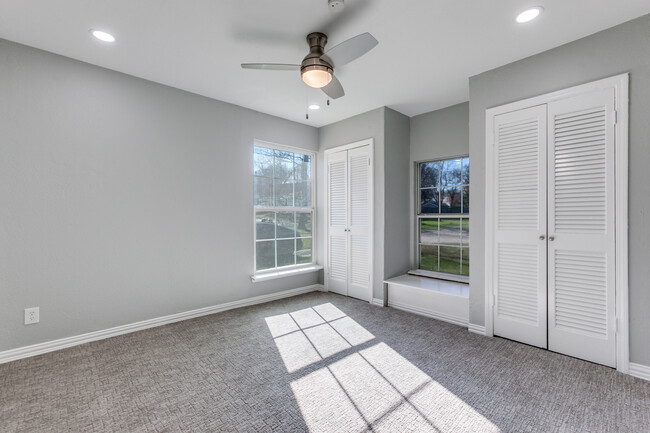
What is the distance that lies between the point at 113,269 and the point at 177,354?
1099mm

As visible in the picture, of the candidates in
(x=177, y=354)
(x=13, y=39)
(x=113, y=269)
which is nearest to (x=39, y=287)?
(x=113, y=269)

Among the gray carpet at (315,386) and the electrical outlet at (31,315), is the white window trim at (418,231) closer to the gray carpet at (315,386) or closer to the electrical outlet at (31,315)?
the gray carpet at (315,386)

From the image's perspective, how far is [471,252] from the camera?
3.02 meters

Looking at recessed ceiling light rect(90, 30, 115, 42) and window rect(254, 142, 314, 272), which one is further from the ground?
recessed ceiling light rect(90, 30, 115, 42)

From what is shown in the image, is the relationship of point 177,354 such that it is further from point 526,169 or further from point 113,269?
point 526,169

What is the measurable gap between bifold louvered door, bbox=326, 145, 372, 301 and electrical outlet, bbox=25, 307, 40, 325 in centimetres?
323

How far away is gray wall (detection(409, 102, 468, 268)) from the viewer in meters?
3.67

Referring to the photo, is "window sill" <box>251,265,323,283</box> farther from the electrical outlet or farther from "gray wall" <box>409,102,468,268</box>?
the electrical outlet

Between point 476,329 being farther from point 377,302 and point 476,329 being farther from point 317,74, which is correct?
point 317,74

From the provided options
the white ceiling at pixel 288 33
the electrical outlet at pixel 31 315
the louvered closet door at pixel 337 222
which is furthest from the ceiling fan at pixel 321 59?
the electrical outlet at pixel 31 315

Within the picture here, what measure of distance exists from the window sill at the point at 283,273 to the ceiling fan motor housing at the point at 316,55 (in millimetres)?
2631

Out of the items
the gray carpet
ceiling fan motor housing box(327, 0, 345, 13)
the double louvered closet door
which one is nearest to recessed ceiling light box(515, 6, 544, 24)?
the double louvered closet door

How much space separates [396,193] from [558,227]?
6.10ft

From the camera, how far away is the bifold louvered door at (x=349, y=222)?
4.00m
